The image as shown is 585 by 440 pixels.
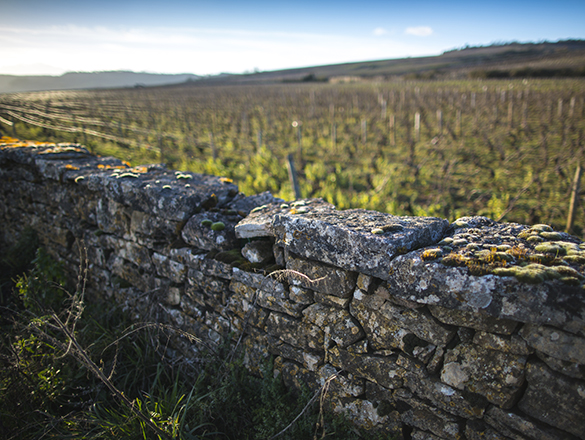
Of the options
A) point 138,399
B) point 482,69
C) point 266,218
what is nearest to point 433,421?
point 266,218

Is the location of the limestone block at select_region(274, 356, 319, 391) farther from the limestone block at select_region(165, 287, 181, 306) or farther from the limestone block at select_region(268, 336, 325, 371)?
the limestone block at select_region(165, 287, 181, 306)

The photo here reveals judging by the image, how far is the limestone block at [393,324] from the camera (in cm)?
214

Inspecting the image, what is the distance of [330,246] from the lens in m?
2.49

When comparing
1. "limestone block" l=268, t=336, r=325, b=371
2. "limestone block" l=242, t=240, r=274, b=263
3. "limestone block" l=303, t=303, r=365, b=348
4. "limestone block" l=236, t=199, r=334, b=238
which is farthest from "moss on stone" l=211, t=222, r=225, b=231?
"limestone block" l=303, t=303, r=365, b=348

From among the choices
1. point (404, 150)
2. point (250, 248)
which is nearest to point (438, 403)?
point (250, 248)

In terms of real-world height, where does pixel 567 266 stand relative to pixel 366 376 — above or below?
above

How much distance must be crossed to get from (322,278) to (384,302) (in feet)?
1.63

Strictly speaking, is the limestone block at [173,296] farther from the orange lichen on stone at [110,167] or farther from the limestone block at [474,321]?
the limestone block at [474,321]

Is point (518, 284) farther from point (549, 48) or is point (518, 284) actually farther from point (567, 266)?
point (549, 48)

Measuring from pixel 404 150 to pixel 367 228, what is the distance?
1239 cm

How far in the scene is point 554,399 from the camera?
1.81 metres

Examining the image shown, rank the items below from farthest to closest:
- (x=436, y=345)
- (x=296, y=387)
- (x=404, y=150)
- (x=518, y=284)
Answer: (x=404, y=150)
(x=296, y=387)
(x=436, y=345)
(x=518, y=284)

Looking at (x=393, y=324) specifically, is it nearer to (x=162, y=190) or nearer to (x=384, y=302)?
(x=384, y=302)

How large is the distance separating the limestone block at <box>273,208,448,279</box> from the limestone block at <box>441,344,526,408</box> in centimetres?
67
